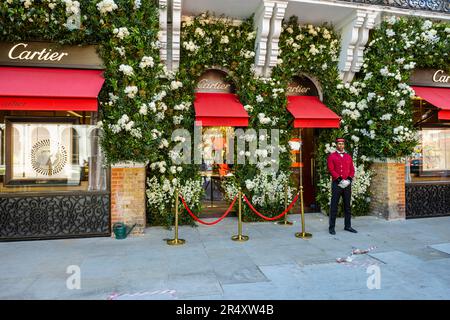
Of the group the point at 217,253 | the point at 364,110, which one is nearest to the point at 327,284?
the point at 217,253

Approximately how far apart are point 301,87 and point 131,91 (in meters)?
5.13

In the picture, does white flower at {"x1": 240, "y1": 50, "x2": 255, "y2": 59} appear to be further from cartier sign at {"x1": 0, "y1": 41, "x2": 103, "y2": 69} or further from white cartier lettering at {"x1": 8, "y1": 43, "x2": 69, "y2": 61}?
white cartier lettering at {"x1": 8, "y1": 43, "x2": 69, "y2": 61}

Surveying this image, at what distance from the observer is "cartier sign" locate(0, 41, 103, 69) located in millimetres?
6438

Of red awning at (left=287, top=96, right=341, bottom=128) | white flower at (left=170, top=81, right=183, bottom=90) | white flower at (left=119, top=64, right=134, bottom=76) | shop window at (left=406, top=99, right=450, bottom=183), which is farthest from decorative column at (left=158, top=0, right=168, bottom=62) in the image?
shop window at (left=406, top=99, right=450, bottom=183)

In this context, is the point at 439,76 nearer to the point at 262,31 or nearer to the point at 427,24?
the point at 427,24

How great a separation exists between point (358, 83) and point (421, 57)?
75.8 inches

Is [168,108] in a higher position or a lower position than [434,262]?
higher

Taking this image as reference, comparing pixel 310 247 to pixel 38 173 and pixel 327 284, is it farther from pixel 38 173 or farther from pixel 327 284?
pixel 38 173

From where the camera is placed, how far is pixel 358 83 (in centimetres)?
864

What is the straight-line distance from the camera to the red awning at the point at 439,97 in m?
8.12

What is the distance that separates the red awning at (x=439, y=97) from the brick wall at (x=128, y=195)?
7.95m

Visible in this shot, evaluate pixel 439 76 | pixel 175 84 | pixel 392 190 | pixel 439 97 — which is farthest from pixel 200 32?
pixel 439 76

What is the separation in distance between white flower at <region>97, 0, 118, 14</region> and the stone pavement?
16.5ft

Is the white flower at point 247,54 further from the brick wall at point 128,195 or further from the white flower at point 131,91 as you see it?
the brick wall at point 128,195
